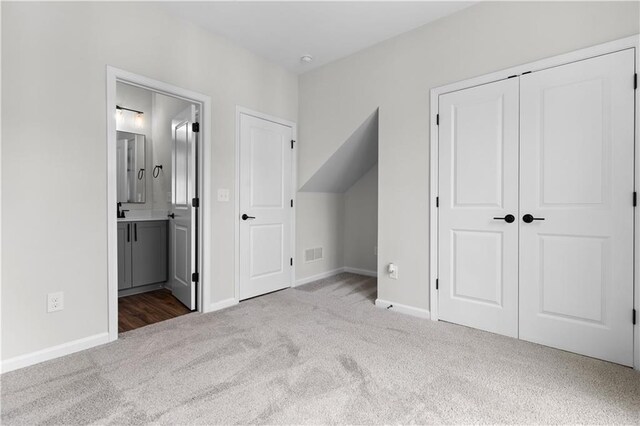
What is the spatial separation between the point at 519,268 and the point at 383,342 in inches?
46.0

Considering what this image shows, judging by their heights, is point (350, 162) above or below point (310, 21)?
below

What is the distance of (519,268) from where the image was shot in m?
2.43

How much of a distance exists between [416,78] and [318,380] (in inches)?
102

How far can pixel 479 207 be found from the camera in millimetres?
2602

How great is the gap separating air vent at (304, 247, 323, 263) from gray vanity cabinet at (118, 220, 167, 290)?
5.65 feet

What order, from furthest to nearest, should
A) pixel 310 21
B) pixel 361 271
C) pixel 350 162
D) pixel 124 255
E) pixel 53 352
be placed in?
pixel 361 271, pixel 350 162, pixel 124 255, pixel 310 21, pixel 53 352

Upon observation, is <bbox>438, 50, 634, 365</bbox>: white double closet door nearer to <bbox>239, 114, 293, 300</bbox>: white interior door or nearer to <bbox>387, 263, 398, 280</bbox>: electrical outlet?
<bbox>387, 263, 398, 280</bbox>: electrical outlet

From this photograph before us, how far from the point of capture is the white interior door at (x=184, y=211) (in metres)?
3.07

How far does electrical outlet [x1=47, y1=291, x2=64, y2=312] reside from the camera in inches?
83.7

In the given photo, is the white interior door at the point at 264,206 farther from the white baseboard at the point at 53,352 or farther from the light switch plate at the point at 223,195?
the white baseboard at the point at 53,352

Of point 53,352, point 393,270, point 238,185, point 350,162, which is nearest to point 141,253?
point 238,185

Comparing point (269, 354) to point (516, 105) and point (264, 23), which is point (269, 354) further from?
point (264, 23)

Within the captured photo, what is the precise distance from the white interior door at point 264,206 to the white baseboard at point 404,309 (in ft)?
4.05

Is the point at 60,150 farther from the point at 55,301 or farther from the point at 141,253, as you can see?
the point at 141,253
